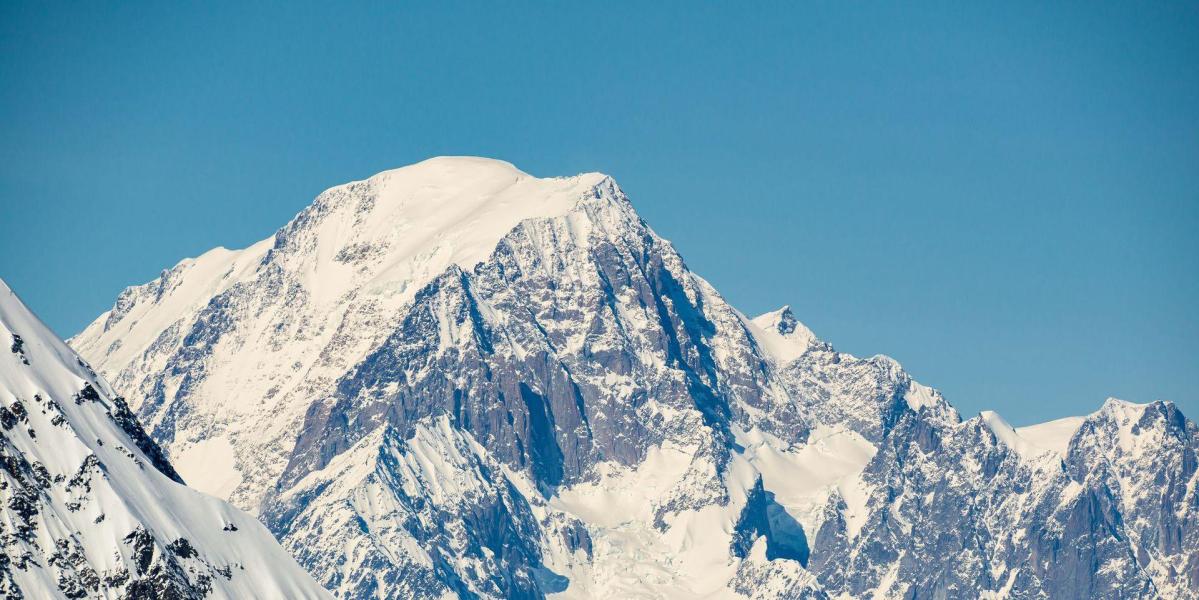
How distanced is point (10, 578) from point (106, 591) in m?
9.37

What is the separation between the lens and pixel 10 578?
192500 mm

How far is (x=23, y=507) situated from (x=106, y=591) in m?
8.75

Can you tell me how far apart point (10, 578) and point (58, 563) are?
7410 mm

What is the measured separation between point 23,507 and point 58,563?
16.1ft

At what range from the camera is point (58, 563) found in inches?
7859

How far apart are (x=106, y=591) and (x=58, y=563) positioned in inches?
162

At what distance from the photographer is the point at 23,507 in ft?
655

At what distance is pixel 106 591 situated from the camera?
656ft
